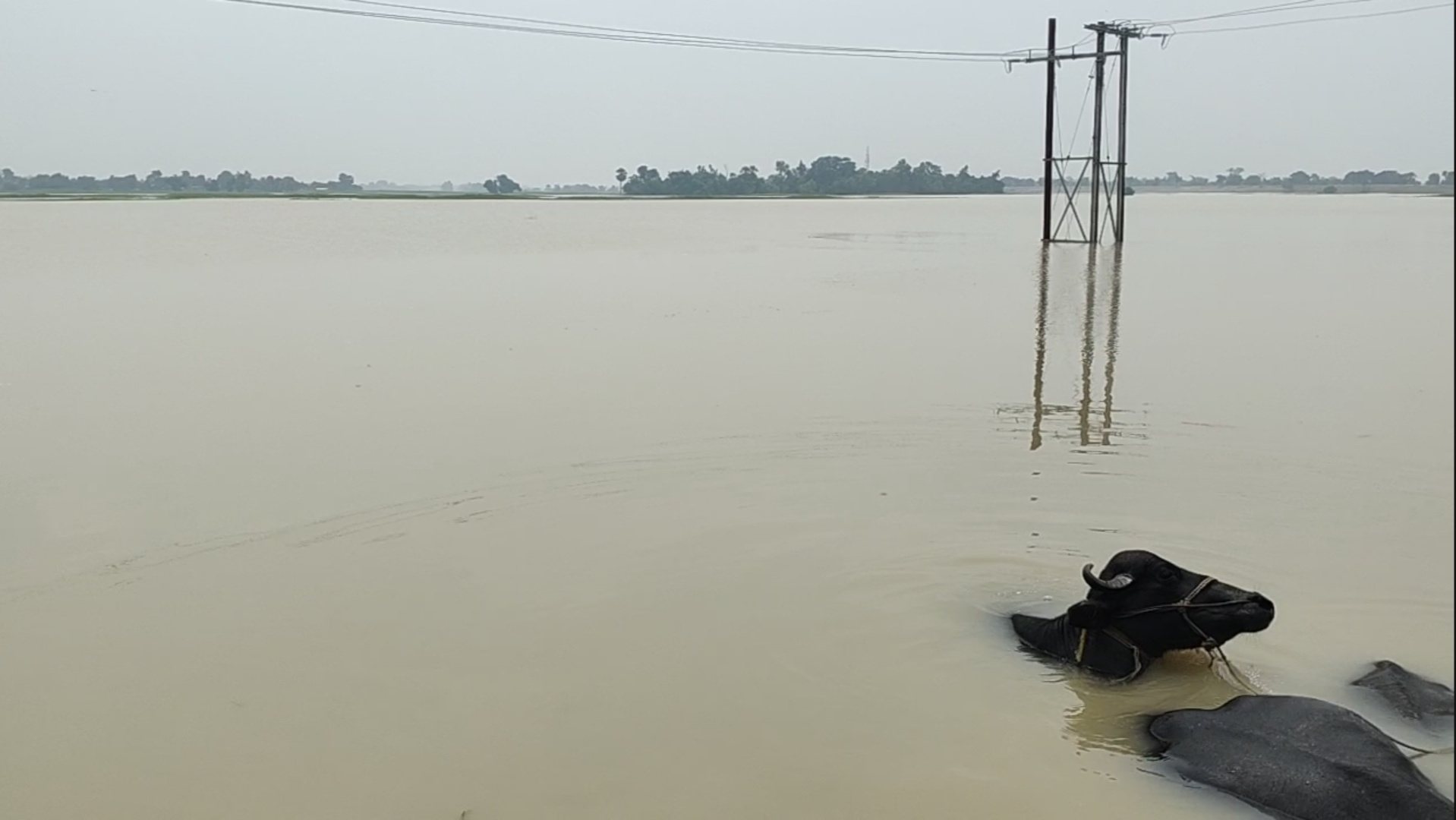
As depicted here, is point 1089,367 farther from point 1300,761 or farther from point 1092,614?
point 1300,761

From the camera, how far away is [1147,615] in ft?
16.9

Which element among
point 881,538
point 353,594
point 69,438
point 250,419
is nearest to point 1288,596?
point 881,538

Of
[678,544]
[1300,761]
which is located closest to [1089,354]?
[678,544]

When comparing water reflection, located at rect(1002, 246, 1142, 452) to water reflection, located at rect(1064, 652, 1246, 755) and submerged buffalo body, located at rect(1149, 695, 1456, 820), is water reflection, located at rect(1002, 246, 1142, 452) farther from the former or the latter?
submerged buffalo body, located at rect(1149, 695, 1456, 820)

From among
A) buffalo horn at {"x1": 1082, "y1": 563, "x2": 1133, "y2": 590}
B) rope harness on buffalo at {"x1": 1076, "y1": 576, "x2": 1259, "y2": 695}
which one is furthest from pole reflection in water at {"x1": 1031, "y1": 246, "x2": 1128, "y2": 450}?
buffalo horn at {"x1": 1082, "y1": 563, "x2": 1133, "y2": 590}

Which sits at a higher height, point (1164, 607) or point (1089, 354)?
point (1164, 607)

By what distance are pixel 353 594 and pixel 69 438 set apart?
4.60m

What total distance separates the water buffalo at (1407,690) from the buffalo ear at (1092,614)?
1.00m

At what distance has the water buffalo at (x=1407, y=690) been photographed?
4.80 m

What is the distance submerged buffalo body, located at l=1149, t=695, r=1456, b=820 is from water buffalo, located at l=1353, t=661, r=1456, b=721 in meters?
0.61

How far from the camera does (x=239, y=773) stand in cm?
454

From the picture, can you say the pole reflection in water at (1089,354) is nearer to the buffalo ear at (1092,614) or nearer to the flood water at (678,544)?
the flood water at (678,544)

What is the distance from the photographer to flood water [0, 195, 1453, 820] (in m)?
4.55

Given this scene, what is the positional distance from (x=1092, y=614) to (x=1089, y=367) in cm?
816
